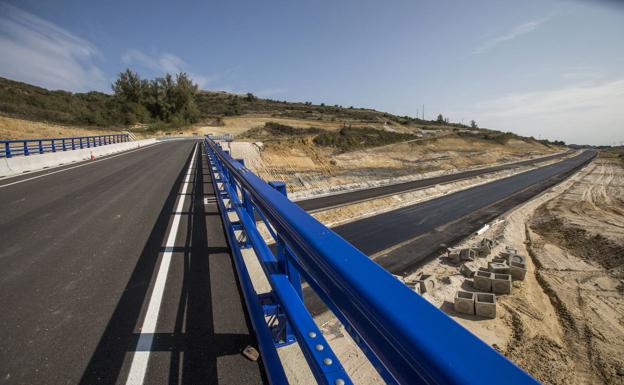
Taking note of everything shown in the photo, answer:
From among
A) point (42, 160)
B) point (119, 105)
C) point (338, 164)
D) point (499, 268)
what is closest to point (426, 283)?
point (499, 268)

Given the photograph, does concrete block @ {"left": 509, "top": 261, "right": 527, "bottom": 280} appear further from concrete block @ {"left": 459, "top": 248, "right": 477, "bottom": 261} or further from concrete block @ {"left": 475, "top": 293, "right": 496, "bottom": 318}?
concrete block @ {"left": 475, "top": 293, "right": 496, "bottom": 318}

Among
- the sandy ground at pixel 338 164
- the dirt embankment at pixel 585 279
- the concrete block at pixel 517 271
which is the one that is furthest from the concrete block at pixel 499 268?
the sandy ground at pixel 338 164

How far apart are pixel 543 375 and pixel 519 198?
754 inches

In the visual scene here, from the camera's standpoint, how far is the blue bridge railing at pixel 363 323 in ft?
2.39

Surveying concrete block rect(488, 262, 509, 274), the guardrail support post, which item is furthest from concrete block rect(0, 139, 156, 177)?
concrete block rect(488, 262, 509, 274)

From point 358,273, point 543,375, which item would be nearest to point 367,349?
point 358,273

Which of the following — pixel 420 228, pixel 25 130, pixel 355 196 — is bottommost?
pixel 420 228

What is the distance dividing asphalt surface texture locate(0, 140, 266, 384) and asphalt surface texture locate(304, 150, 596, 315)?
2.67m

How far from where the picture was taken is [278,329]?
2391 mm

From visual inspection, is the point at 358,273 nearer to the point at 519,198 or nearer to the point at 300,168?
the point at 519,198

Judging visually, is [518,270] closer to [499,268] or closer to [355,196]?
[499,268]

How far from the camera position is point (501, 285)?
7.00 m

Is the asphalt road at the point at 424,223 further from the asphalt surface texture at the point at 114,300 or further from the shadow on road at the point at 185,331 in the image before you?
the shadow on road at the point at 185,331

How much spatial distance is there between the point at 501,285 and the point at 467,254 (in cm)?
194
